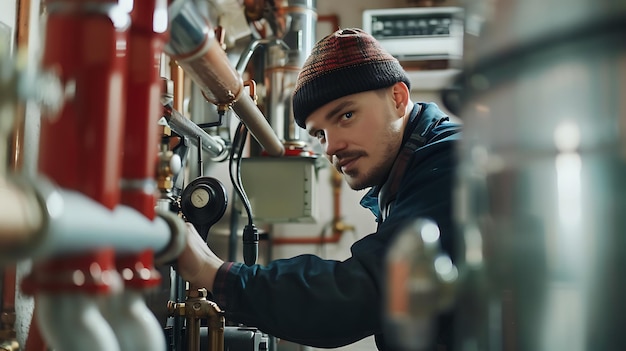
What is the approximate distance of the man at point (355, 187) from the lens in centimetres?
84

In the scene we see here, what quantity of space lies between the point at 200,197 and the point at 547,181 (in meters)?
0.66

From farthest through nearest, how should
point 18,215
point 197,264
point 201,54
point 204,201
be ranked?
point 204,201
point 197,264
point 201,54
point 18,215

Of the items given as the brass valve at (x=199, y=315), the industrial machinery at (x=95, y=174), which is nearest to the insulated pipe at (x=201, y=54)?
the industrial machinery at (x=95, y=174)

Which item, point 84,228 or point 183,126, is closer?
point 84,228

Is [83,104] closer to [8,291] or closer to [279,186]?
[8,291]

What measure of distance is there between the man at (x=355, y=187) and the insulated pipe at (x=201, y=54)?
0.64 feet

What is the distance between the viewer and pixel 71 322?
1.12 ft

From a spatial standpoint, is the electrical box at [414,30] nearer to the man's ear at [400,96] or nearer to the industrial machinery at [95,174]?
the man's ear at [400,96]

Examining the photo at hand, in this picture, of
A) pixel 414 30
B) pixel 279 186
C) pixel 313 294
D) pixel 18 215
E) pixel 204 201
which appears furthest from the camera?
pixel 414 30

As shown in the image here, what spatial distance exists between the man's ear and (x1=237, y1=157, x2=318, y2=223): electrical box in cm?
79

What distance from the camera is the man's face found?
116 centimetres

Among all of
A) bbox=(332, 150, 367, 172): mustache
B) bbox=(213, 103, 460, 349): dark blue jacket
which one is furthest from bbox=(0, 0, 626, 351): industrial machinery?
bbox=(332, 150, 367, 172): mustache

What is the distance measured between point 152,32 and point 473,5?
0.70 ft

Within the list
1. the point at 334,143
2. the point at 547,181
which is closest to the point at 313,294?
the point at 334,143
